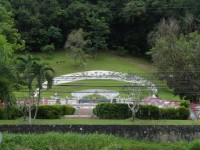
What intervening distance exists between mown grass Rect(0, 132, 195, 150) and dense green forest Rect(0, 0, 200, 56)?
39389 millimetres

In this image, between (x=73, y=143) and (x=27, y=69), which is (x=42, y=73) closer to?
(x=27, y=69)

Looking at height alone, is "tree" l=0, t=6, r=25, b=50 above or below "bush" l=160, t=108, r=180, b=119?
above

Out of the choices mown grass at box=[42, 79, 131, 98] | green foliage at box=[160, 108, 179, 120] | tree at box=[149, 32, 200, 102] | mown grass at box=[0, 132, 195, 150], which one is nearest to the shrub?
green foliage at box=[160, 108, 179, 120]

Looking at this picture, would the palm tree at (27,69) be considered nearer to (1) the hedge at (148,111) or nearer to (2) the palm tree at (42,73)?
(2) the palm tree at (42,73)

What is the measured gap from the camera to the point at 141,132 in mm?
25031

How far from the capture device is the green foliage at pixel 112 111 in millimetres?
35875

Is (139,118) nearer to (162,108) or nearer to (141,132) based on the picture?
(162,108)

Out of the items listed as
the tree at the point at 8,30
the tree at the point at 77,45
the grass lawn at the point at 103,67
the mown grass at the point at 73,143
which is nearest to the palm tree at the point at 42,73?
the tree at the point at 8,30

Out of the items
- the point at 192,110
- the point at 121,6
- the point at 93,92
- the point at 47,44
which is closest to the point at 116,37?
the point at 121,6

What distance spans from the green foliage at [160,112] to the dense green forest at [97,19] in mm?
28123

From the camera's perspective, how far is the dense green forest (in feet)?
212

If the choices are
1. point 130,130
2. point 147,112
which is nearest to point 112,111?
point 147,112

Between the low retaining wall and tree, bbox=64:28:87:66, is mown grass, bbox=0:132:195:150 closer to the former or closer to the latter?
the low retaining wall

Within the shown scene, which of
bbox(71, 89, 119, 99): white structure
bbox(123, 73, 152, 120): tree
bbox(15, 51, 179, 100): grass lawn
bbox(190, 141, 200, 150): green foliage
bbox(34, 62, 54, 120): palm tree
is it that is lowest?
bbox(190, 141, 200, 150): green foliage
